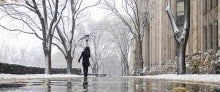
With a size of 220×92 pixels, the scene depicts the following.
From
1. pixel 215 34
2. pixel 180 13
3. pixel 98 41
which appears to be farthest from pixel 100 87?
pixel 98 41

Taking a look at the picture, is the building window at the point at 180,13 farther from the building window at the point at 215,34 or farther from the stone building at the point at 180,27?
the building window at the point at 215,34

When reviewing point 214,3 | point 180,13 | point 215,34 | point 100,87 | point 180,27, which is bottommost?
point 100,87

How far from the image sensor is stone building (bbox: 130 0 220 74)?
96.0 ft

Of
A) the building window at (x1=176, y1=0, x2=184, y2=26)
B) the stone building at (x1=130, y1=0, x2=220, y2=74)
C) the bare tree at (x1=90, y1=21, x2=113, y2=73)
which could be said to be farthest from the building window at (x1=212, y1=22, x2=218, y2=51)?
the bare tree at (x1=90, y1=21, x2=113, y2=73)

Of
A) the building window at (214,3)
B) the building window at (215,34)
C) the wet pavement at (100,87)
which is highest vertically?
the building window at (214,3)

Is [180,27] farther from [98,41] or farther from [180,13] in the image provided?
[98,41]

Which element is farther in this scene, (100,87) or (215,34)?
(215,34)

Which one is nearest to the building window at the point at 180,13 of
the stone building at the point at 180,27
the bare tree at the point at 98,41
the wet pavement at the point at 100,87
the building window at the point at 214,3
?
the stone building at the point at 180,27

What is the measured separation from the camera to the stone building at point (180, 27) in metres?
29.2

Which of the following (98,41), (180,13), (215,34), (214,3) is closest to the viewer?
(215,34)

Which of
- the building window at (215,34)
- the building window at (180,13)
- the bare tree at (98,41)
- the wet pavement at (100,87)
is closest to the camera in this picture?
the wet pavement at (100,87)

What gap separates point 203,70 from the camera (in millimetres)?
26328

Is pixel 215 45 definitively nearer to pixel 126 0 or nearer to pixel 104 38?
pixel 126 0

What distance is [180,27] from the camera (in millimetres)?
39906
